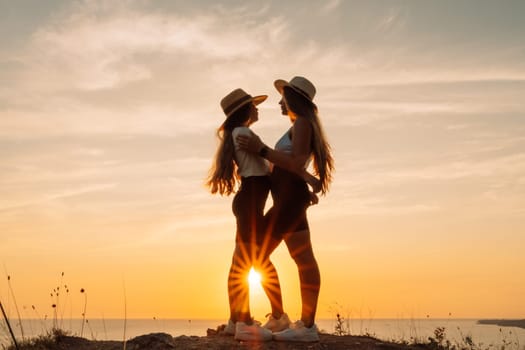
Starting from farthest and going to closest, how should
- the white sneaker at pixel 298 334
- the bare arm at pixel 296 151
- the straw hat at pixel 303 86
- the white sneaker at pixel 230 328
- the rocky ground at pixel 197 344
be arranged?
the white sneaker at pixel 230 328, the straw hat at pixel 303 86, the white sneaker at pixel 298 334, the rocky ground at pixel 197 344, the bare arm at pixel 296 151

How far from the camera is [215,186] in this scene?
697 centimetres

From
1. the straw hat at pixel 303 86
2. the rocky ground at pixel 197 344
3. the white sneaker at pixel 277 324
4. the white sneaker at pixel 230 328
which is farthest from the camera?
the white sneaker at pixel 230 328

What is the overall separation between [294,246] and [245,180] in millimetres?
878

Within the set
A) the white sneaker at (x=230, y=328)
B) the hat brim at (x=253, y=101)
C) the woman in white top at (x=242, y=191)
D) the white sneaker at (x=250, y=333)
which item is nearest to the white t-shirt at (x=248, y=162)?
the woman in white top at (x=242, y=191)

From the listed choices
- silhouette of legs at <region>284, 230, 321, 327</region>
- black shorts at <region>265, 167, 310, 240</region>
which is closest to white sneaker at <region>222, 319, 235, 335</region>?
silhouette of legs at <region>284, 230, 321, 327</region>

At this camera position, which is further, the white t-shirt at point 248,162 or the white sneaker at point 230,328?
the white sneaker at point 230,328

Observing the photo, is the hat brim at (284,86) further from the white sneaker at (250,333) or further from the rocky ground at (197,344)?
the rocky ground at (197,344)

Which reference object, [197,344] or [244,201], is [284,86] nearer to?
[244,201]

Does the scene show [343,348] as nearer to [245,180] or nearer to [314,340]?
[314,340]

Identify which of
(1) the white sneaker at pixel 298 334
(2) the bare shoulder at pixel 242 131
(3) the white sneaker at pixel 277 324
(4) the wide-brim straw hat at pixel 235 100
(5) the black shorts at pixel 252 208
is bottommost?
(1) the white sneaker at pixel 298 334

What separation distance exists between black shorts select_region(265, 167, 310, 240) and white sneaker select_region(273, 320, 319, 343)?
3.26ft

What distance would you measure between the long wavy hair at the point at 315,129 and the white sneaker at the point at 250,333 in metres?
1.63

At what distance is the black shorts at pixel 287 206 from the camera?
6.76m

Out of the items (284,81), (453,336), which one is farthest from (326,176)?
(453,336)
